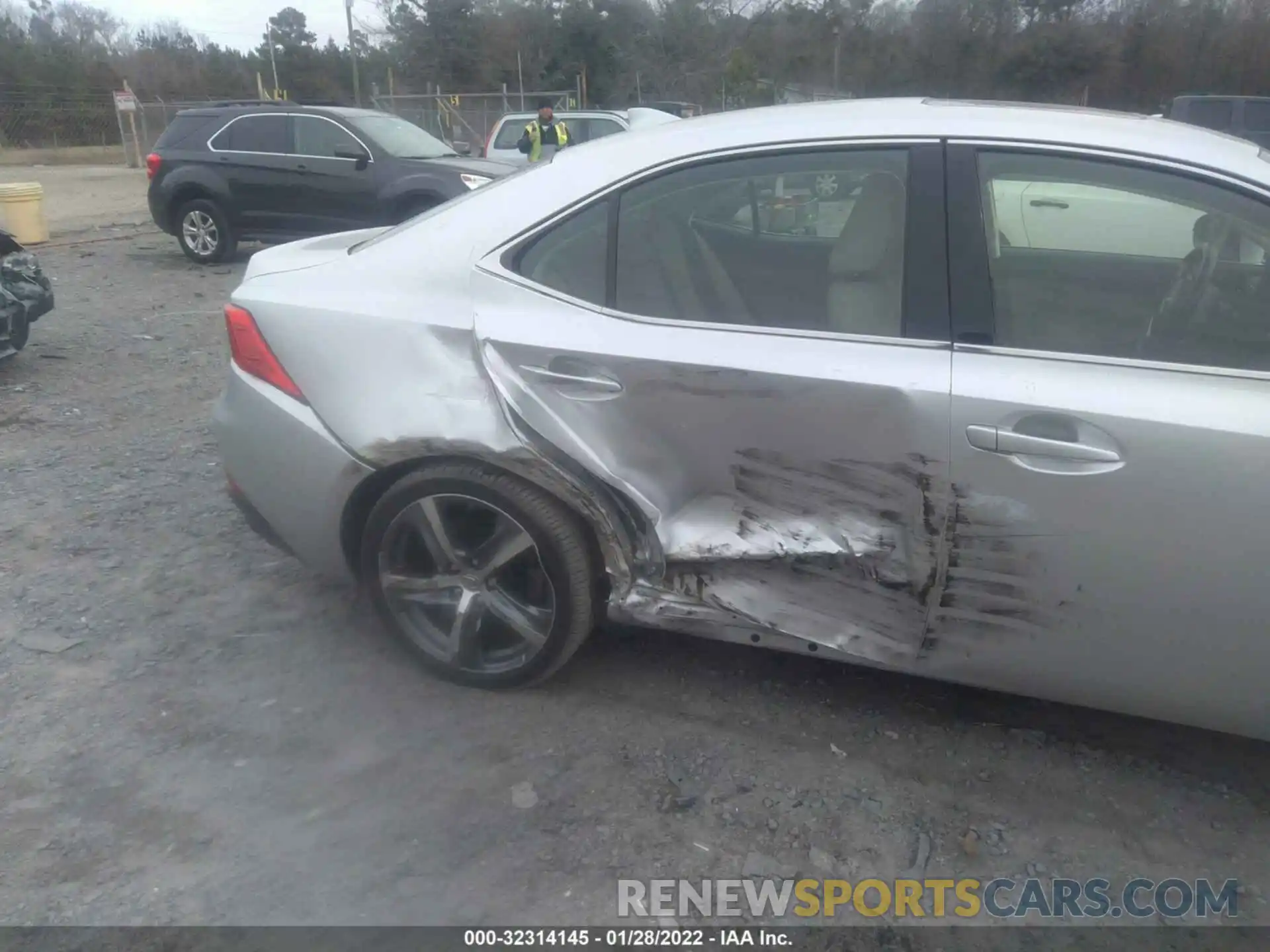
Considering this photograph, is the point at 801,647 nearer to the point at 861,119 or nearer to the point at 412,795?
the point at 412,795

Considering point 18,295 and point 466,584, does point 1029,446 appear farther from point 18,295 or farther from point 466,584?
point 18,295

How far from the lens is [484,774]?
9.74 ft

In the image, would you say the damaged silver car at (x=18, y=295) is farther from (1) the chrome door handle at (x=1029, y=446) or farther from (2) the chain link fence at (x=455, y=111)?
(2) the chain link fence at (x=455, y=111)

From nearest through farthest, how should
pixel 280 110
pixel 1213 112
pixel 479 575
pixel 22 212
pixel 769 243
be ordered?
pixel 769 243, pixel 479 575, pixel 280 110, pixel 22 212, pixel 1213 112

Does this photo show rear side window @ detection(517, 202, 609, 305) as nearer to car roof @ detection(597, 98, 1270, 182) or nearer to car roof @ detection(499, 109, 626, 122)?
car roof @ detection(597, 98, 1270, 182)

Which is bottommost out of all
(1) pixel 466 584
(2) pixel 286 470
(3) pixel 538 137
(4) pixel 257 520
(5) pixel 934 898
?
(5) pixel 934 898

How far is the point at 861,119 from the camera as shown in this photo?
289 cm

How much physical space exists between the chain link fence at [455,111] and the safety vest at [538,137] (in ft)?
40.3

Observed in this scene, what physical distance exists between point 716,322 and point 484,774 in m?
1.39

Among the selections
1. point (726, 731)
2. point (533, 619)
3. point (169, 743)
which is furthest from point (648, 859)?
point (169, 743)

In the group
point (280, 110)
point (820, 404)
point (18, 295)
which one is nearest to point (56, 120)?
point (280, 110)

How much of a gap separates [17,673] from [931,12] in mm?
24519

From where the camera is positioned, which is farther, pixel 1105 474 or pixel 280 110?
pixel 280 110

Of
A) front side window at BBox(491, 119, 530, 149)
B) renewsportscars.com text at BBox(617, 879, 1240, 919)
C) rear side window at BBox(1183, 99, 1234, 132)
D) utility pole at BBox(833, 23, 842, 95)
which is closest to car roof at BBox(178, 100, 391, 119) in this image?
front side window at BBox(491, 119, 530, 149)
